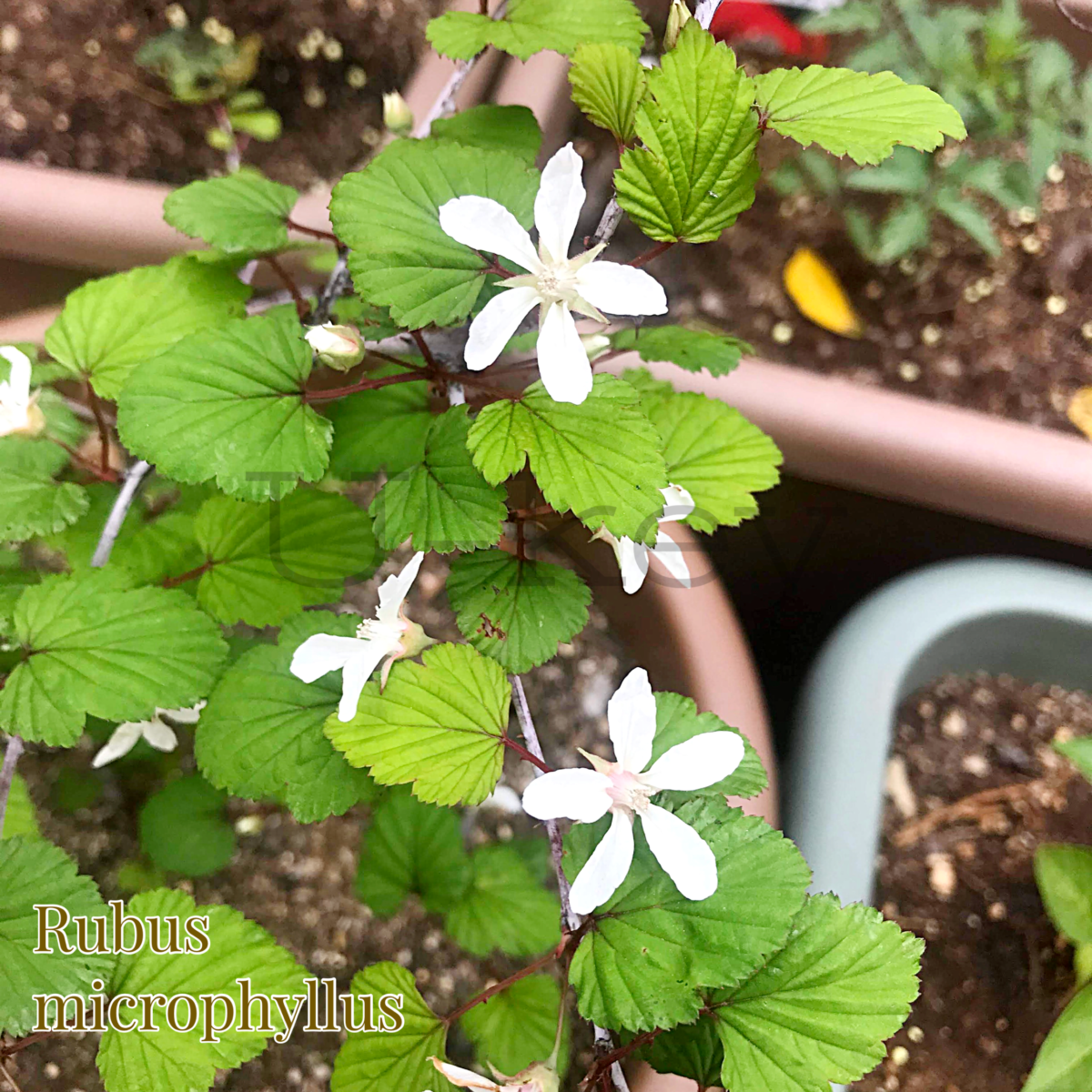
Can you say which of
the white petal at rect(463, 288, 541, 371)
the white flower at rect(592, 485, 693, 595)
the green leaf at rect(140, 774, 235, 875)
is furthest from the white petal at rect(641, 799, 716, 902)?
the green leaf at rect(140, 774, 235, 875)

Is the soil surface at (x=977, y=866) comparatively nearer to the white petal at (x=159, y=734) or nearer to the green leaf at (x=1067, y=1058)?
the green leaf at (x=1067, y=1058)

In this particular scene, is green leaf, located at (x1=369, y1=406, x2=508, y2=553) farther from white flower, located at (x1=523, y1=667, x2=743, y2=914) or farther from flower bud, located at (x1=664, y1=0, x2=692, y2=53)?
flower bud, located at (x1=664, y1=0, x2=692, y2=53)

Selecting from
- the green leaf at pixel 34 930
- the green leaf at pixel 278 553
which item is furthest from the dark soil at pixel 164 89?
the green leaf at pixel 34 930

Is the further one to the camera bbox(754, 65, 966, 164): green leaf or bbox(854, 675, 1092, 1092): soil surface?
bbox(854, 675, 1092, 1092): soil surface

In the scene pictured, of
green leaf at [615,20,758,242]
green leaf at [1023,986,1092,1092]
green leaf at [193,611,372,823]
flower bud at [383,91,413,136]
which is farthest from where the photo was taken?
flower bud at [383,91,413,136]

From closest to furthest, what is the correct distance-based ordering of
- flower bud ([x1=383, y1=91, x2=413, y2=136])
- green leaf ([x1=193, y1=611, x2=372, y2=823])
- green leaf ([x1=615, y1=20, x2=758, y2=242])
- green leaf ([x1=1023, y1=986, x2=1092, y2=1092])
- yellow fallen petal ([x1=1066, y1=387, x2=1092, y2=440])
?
green leaf ([x1=615, y1=20, x2=758, y2=242])
green leaf ([x1=193, y1=611, x2=372, y2=823])
green leaf ([x1=1023, y1=986, x2=1092, y2=1092])
flower bud ([x1=383, y1=91, x2=413, y2=136])
yellow fallen petal ([x1=1066, y1=387, x2=1092, y2=440])

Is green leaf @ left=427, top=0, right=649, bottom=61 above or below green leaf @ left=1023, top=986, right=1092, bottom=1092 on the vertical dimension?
above

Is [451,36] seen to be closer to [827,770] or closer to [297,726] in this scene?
[297,726]

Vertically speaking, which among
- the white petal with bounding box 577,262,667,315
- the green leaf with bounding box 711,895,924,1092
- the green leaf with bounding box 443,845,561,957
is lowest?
the green leaf with bounding box 443,845,561,957
